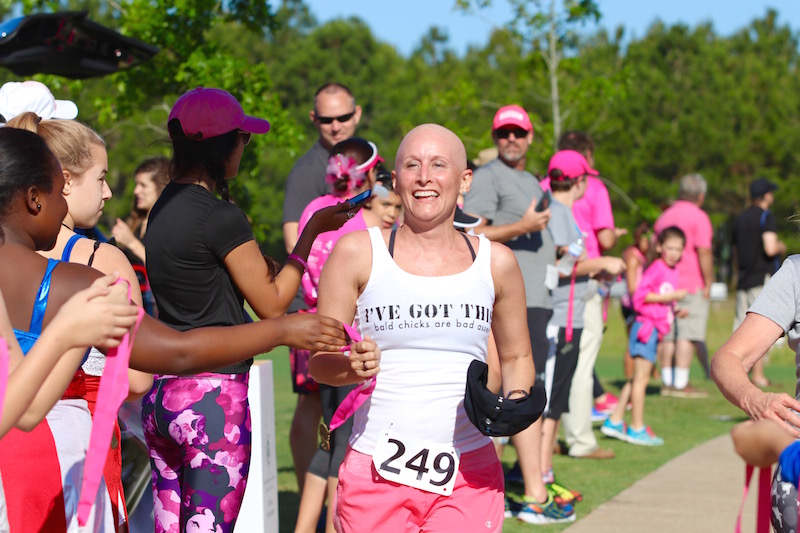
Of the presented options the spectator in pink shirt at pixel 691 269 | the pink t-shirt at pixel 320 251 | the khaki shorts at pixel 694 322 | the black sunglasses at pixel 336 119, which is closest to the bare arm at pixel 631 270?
the spectator in pink shirt at pixel 691 269

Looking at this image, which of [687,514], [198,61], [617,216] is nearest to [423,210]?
[687,514]

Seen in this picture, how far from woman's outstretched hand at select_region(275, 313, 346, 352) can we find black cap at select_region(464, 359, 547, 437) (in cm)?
52

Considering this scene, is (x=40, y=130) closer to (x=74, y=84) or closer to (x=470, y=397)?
(x=470, y=397)

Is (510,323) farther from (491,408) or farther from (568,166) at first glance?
(568,166)


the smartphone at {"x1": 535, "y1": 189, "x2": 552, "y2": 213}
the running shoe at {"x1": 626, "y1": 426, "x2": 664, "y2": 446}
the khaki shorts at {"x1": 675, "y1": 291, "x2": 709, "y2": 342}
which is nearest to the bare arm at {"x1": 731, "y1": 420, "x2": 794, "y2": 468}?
the smartphone at {"x1": 535, "y1": 189, "x2": 552, "y2": 213}

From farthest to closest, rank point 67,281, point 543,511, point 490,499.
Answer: point 543,511, point 490,499, point 67,281

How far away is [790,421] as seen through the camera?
9.20 ft

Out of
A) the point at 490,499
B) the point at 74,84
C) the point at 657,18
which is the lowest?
the point at 490,499

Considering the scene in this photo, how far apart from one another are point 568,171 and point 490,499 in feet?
13.0

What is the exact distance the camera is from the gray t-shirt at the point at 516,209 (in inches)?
255

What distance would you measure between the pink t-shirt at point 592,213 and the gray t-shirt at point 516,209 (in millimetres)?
1263

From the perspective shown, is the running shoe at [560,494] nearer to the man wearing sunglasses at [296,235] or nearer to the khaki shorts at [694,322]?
the man wearing sunglasses at [296,235]

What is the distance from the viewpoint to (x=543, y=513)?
6.30 metres

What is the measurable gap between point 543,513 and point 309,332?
379 centimetres
